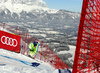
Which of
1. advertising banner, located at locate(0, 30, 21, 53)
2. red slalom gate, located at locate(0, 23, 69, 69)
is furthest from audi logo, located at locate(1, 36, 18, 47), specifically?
red slalom gate, located at locate(0, 23, 69, 69)

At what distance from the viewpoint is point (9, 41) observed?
440 inches

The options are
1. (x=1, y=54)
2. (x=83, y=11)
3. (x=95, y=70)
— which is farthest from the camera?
(x=1, y=54)

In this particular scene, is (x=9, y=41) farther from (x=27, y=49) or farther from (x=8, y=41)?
(x=27, y=49)

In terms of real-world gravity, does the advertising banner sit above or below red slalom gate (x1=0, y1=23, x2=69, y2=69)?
above

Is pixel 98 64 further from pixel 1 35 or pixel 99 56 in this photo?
pixel 1 35

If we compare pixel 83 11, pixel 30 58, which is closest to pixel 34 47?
pixel 30 58

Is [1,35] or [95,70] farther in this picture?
[1,35]

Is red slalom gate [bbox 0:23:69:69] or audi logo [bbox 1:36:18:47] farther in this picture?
red slalom gate [bbox 0:23:69:69]

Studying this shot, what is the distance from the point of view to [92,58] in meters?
8.02

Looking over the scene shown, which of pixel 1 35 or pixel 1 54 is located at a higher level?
pixel 1 35

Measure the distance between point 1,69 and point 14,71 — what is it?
0.61 meters

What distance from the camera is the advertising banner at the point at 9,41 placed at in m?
11.0

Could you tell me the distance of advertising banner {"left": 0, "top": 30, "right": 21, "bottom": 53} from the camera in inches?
435

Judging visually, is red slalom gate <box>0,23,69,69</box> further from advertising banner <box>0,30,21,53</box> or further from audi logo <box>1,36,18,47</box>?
audi logo <box>1,36,18,47</box>
